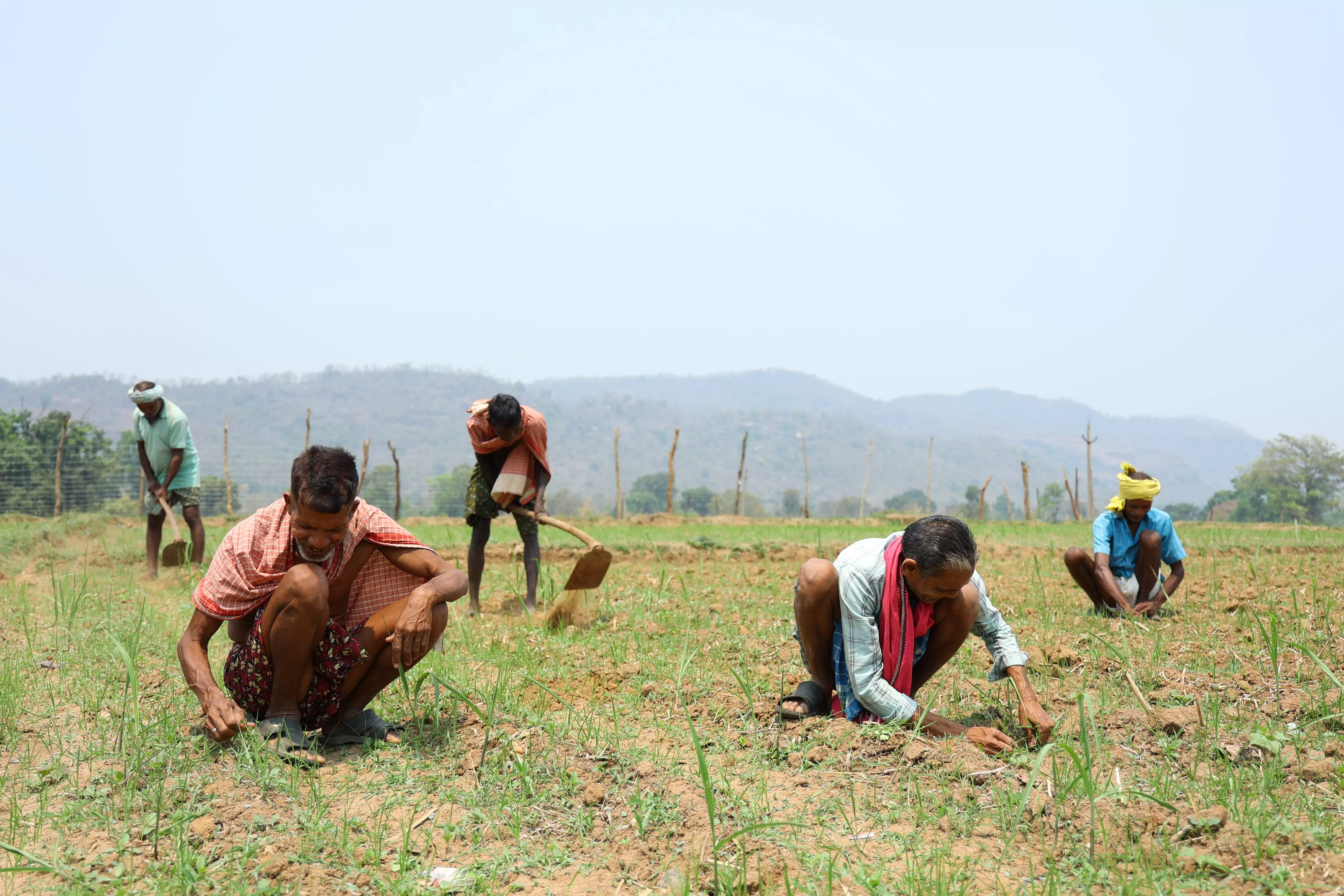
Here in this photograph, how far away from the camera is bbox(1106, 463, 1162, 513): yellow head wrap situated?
5309mm

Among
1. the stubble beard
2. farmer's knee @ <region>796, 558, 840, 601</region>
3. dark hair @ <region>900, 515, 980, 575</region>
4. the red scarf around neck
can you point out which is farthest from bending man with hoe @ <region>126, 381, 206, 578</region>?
dark hair @ <region>900, 515, 980, 575</region>

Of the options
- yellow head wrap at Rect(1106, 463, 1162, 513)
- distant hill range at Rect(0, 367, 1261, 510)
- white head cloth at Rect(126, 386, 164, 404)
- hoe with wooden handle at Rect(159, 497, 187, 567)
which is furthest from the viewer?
distant hill range at Rect(0, 367, 1261, 510)

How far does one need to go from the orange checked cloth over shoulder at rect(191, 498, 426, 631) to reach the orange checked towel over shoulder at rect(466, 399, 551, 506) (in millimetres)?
2620

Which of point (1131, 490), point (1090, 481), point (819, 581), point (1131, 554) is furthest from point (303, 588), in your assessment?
point (1090, 481)

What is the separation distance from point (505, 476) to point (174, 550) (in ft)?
12.1

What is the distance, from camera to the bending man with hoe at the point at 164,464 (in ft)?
24.9

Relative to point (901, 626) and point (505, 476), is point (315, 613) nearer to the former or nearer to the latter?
point (901, 626)

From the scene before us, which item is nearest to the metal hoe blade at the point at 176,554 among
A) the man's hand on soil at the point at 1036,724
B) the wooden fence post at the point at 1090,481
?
the man's hand on soil at the point at 1036,724

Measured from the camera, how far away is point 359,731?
10.4 ft

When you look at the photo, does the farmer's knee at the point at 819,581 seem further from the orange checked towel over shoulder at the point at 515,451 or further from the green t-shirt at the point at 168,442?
the green t-shirt at the point at 168,442

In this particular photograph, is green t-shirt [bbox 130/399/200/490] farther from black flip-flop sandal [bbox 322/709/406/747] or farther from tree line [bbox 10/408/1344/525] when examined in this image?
black flip-flop sandal [bbox 322/709/406/747]

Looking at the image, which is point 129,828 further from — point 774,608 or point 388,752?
point 774,608

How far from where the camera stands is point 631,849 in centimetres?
242

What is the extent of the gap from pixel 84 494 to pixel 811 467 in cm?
14225
